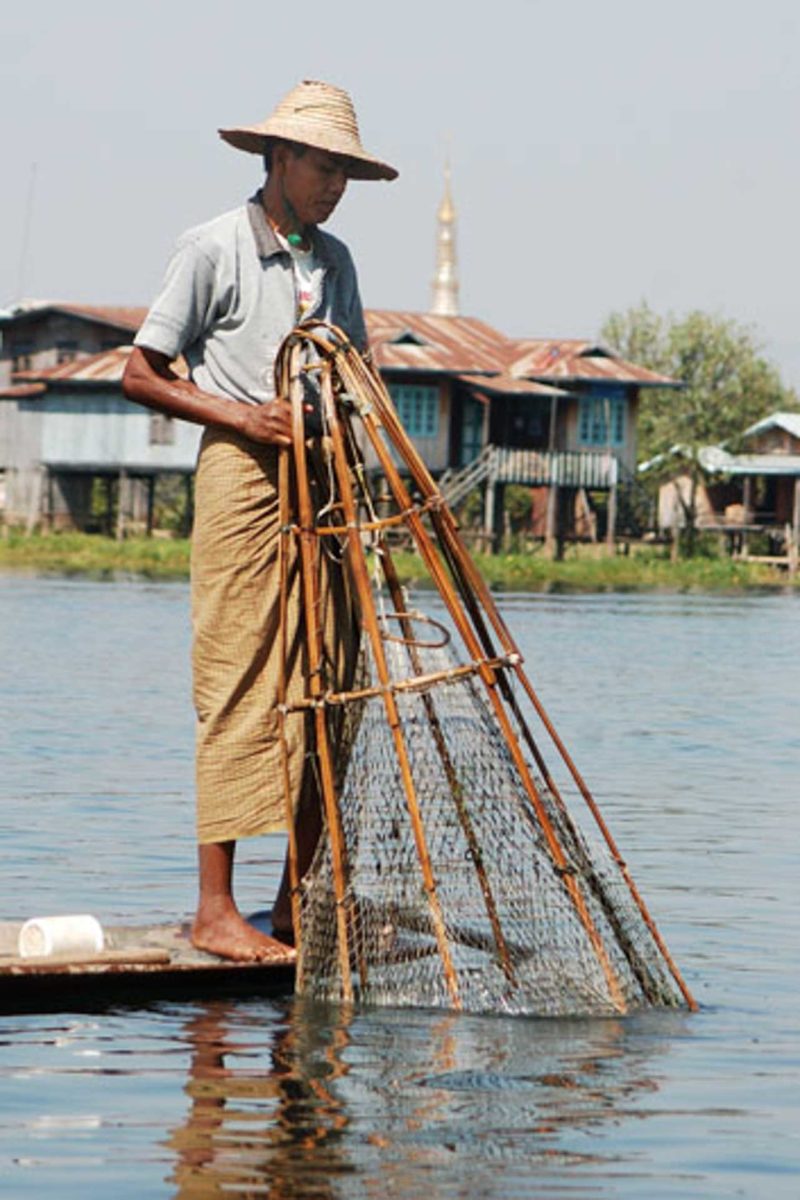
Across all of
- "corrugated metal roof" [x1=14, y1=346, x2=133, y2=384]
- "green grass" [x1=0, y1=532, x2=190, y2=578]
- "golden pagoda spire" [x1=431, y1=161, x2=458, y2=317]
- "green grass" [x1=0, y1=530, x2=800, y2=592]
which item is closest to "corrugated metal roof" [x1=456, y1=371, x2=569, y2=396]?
"green grass" [x1=0, y1=530, x2=800, y2=592]

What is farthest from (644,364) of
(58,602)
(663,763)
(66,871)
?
(66,871)

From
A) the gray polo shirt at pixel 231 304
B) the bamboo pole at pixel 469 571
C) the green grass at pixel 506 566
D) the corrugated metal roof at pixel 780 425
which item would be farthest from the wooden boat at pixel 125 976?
the corrugated metal roof at pixel 780 425

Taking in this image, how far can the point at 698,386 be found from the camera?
70.8m

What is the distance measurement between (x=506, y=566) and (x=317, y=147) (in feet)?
133

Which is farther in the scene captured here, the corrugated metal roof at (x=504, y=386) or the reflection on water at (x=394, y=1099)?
the corrugated metal roof at (x=504, y=386)

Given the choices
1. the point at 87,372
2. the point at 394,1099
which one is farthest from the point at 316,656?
the point at 87,372

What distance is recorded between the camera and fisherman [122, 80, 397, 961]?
6242 mm

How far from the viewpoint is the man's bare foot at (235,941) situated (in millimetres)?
6301

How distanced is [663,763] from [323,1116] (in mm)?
8654

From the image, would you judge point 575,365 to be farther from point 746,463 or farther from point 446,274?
point 446,274

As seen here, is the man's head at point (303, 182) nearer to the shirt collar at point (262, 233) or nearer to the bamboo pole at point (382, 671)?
the shirt collar at point (262, 233)

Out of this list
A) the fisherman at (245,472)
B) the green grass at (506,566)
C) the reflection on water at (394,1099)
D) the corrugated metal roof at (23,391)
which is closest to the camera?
the reflection on water at (394,1099)

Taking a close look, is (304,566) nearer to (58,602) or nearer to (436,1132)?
(436,1132)

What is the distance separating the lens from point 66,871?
8.86 meters
